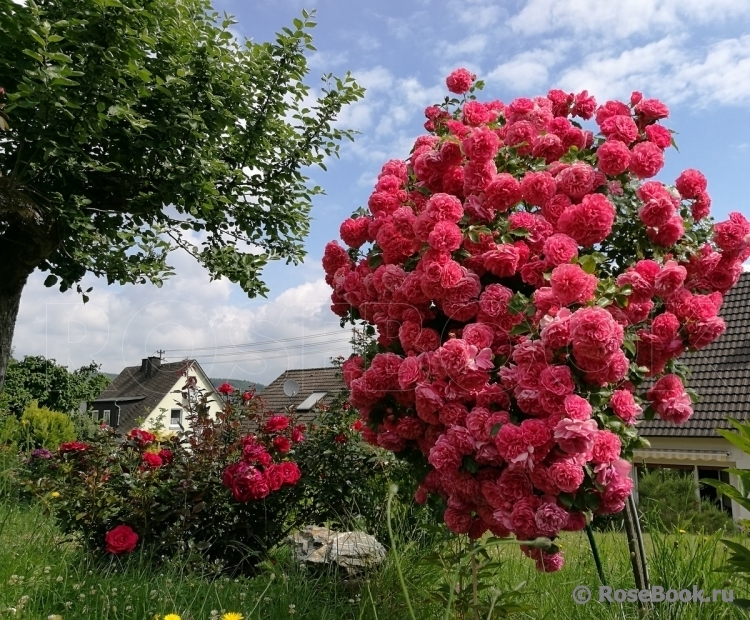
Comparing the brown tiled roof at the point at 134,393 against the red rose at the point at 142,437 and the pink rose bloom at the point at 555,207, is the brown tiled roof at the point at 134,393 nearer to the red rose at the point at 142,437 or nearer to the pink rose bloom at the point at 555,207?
the red rose at the point at 142,437

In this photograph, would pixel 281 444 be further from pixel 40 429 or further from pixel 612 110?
pixel 40 429

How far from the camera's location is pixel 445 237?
7.61 ft

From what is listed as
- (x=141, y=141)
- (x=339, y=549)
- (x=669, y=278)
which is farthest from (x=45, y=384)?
(x=669, y=278)

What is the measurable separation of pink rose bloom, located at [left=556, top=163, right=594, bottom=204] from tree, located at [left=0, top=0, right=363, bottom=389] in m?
3.38

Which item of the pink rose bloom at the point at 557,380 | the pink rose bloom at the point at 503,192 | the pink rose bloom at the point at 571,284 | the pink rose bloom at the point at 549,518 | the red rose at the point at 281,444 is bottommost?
the pink rose bloom at the point at 549,518

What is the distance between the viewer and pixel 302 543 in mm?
3885

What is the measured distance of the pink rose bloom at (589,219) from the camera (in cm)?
231

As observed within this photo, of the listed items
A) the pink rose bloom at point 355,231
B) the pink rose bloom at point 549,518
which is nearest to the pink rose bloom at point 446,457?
the pink rose bloom at point 549,518

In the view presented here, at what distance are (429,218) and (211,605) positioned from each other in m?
2.08

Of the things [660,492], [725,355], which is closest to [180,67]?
[660,492]

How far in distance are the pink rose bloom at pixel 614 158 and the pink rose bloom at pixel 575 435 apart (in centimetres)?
117

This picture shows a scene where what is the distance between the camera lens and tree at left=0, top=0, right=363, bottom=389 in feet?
15.1

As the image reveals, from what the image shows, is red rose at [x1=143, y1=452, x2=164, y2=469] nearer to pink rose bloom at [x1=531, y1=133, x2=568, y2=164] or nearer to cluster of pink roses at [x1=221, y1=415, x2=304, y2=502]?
cluster of pink roses at [x1=221, y1=415, x2=304, y2=502]

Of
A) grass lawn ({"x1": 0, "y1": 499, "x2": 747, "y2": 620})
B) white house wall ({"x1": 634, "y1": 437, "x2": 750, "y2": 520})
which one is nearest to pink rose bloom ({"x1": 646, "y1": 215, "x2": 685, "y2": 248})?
grass lawn ({"x1": 0, "y1": 499, "x2": 747, "y2": 620})
